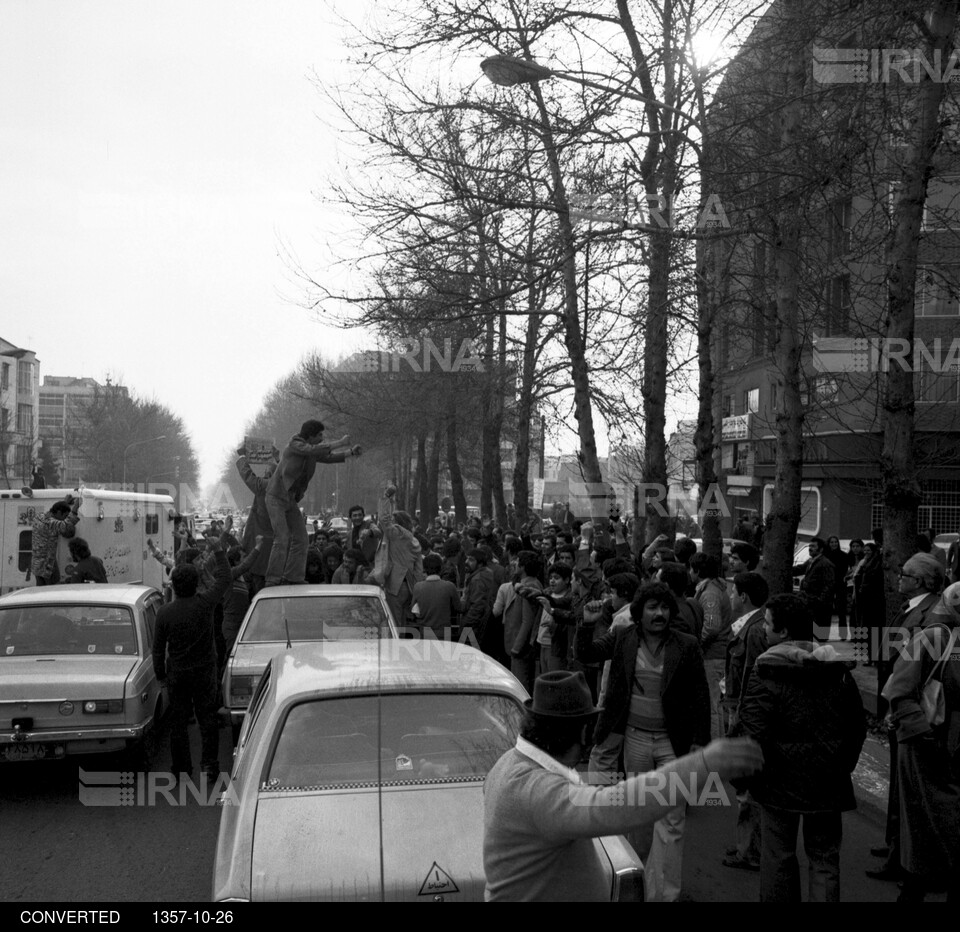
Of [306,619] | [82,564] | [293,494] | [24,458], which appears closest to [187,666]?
[306,619]

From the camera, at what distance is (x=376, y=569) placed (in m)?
12.5

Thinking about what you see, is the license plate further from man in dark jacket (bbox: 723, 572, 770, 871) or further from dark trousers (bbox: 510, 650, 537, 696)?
man in dark jacket (bbox: 723, 572, 770, 871)

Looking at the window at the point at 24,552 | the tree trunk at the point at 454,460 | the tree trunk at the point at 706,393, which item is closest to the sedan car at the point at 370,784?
the tree trunk at the point at 706,393

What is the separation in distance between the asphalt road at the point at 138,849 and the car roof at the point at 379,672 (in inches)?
58.7

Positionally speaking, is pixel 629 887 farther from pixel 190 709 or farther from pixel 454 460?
pixel 454 460

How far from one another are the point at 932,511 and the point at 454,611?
2203cm

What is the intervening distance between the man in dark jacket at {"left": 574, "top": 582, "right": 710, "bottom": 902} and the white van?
1135 centimetres

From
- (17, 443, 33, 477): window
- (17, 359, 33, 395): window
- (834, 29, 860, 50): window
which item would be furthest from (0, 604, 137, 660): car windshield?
(17, 359, 33, 395): window

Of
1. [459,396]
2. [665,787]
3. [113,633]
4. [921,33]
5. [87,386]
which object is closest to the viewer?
[665,787]

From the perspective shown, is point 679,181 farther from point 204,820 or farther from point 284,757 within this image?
point 284,757

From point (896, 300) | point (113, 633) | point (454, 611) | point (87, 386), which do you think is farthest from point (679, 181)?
point (87, 386)

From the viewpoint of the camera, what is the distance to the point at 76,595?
9.39 metres

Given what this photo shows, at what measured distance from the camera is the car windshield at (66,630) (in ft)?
28.7

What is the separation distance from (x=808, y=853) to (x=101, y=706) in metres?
5.43
